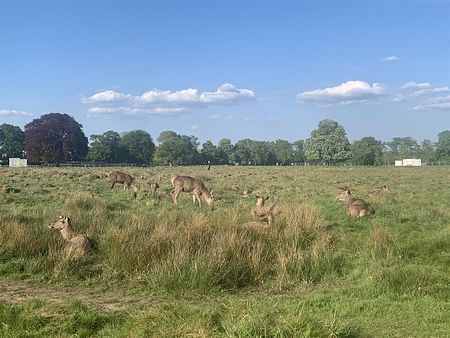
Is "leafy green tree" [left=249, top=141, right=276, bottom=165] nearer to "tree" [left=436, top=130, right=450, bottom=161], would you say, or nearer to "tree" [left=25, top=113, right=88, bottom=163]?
"tree" [left=436, top=130, right=450, bottom=161]

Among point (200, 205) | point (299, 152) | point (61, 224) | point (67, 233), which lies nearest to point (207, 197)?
point (200, 205)

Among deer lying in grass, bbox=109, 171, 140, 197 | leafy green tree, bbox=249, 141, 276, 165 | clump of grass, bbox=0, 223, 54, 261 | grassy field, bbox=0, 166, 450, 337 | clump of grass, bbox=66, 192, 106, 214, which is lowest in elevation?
grassy field, bbox=0, 166, 450, 337

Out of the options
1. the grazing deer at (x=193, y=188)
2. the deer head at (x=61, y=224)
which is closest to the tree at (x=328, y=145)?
the grazing deer at (x=193, y=188)

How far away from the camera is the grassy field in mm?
6348

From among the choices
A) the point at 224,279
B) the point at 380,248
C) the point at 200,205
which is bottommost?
the point at 224,279

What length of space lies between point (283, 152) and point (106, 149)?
2364 inches

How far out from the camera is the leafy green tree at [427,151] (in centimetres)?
13095

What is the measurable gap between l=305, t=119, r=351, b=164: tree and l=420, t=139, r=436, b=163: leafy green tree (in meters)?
24.8

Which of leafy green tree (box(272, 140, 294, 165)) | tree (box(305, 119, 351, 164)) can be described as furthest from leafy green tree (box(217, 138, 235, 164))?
tree (box(305, 119, 351, 164))

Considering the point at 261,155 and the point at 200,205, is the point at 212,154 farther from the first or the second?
the point at 200,205

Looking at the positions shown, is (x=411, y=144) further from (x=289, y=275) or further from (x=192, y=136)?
(x=289, y=275)

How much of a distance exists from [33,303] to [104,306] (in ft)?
3.69

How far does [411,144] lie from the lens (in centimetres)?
16438

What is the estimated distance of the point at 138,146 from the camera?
382 feet
